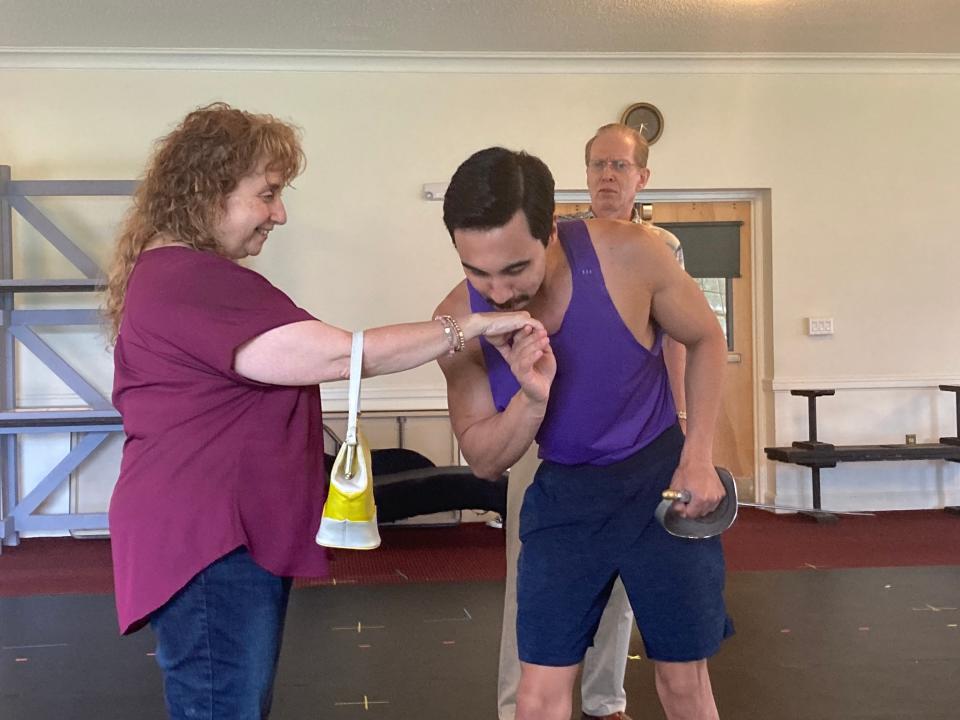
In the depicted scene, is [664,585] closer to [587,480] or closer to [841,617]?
[587,480]

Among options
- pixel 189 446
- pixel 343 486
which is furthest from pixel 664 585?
pixel 189 446

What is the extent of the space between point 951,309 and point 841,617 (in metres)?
3.25

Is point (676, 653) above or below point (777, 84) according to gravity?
below

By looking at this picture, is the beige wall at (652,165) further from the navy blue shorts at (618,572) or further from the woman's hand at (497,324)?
the woman's hand at (497,324)

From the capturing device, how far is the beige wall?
17.9 feet

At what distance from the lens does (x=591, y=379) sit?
150 centimetres

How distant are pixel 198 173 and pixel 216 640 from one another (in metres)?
0.67

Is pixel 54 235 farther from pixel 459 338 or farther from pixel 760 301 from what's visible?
pixel 459 338

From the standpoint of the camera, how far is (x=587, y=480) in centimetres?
154

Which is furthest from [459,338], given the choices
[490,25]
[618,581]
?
[490,25]

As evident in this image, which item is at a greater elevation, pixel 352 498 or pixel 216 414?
pixel 216 414

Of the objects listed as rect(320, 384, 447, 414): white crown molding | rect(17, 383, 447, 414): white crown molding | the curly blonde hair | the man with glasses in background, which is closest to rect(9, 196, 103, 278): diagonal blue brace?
rect(17, 383, 447, 414): white crown molding

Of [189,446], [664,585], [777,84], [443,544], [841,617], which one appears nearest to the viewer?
[189,446]

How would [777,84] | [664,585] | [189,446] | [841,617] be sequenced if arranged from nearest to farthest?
[189,446]
[664,585]
[841,617]
[777,84]
